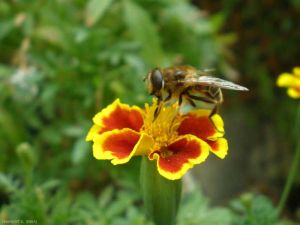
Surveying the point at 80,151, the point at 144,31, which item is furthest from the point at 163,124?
the point at 144,31

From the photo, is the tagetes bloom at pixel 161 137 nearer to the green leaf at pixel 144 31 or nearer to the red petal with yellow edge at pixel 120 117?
the red petal with yellow edge at pixel 120 117

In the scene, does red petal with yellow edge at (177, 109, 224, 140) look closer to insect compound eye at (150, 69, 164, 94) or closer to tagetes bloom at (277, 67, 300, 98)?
insect compound eye at (150, 69, 164, 94)

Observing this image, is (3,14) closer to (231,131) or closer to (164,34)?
(164,34)

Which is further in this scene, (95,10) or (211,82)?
(95,10)

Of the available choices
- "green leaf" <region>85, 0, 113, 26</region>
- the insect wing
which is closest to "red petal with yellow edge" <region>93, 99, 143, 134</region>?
the insect wing

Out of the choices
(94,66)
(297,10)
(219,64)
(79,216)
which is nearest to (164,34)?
(219,64)

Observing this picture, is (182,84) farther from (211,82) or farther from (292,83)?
(292,83)
